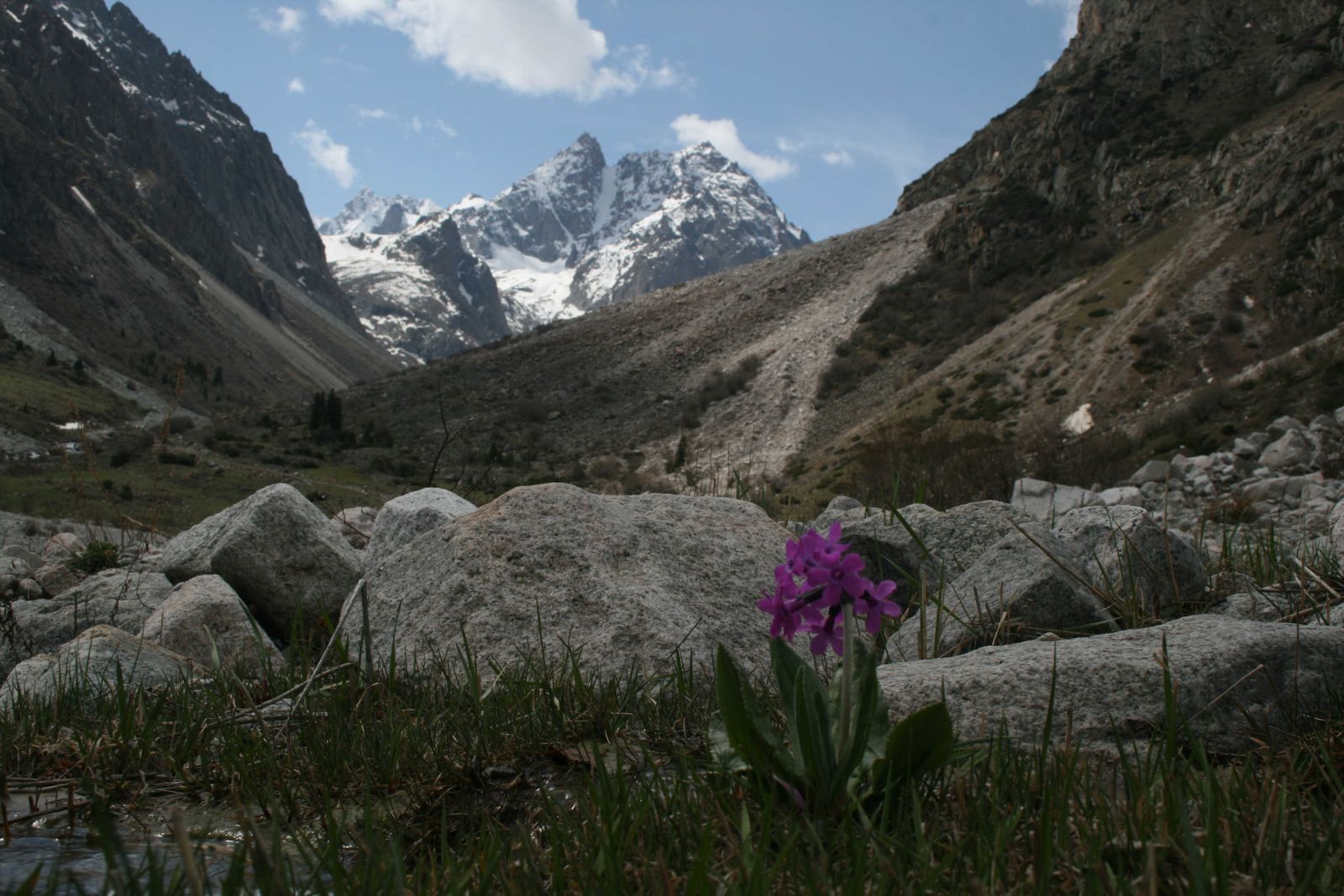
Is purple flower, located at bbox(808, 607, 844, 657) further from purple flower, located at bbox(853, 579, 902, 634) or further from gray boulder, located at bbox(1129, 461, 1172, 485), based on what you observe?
gray boulder, located at bbox(1129, 461, 1172, 485)

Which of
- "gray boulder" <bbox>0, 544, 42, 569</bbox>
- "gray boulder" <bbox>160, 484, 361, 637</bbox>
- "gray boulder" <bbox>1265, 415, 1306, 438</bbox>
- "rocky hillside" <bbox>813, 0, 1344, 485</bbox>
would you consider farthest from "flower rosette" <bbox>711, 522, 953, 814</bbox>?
"rocky hillside" <bbox>813, 0, 1344, 485</bbox>

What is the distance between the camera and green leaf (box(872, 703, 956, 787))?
178 cm

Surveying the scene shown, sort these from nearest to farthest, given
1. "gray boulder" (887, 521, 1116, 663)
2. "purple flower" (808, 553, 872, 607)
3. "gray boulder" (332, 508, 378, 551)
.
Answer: "purple flower" (808, 553, 872, 607), "gray boulder" (887, 521, 1116, 663), "gray boulder" (332, 508, 378, 551)

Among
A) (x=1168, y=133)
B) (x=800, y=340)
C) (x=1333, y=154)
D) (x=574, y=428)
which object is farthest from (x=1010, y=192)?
(x=574, y=428)

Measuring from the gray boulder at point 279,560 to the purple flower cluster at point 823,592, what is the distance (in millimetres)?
4740

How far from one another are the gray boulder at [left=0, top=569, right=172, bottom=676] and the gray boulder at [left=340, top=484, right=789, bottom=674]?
2487 mm

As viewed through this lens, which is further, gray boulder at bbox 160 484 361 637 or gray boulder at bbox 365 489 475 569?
gray boulder at bbox 160 484 361 637

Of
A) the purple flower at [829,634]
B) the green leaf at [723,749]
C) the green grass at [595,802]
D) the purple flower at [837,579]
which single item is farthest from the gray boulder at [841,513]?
the purple flower at [837,579]

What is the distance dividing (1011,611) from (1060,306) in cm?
3185

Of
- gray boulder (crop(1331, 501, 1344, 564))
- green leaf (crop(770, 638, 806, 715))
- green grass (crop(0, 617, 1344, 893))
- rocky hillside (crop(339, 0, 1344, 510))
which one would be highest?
rocky hillside (crop(339, 0, 1344, 510))

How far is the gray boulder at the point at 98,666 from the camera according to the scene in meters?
3.39

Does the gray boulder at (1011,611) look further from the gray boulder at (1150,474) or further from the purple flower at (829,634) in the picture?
the gray boulder at (1150,474)

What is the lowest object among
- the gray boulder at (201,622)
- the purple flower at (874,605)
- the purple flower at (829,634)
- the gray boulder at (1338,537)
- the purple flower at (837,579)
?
the gray boulder at (1338,537)

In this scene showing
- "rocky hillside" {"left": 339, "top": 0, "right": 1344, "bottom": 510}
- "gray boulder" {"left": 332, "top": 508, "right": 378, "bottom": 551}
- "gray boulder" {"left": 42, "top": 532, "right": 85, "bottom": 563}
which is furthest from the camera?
"rocky hillside" {"left": 339, "top": 0, "right": 1344, "bottom": 510}
